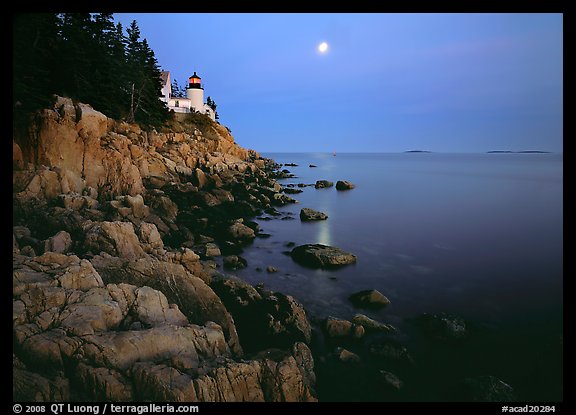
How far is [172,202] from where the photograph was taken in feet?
67.3

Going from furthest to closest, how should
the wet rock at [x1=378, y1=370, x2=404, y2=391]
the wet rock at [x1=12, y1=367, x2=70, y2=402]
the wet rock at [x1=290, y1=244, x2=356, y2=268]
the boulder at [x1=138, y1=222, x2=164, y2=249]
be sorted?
the wet rock at [x1=290, y1=244, x2=356, y2=268]
the boulder at [x1=138, y1=222, x2=164, y2=249]
the wet rock at [x1=378, y1=370, x2=404, y2=391]
the wet rock at [x1=12, y1=367, x2=70, y2=402]

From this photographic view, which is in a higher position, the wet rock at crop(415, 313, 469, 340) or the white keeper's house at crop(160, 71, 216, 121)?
the white keeper's house at crop(160, 71, 216, 121)

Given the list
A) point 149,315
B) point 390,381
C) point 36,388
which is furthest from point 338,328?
point 36,388

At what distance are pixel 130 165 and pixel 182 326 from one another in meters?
15.8

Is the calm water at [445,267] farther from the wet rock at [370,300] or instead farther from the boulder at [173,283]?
the boulder at [173,283]

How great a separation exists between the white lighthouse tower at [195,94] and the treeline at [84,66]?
11.7 meters

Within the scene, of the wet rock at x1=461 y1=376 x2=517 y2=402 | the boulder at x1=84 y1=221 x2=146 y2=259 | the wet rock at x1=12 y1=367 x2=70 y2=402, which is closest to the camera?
the wet rock at x1=12 y1=367 x2=70 y2=402

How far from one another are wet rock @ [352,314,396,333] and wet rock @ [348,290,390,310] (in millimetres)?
1394

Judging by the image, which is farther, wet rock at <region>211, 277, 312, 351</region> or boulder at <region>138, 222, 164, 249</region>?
boulder at <region>138, 222, 164, 249</region>

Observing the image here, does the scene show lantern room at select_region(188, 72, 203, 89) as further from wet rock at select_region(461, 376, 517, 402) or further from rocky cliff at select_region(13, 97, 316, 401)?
wet rock at select_region(461, 376, 517, 402)

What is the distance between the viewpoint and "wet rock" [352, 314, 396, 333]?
34.7 feet

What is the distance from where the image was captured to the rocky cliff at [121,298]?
5.95 m

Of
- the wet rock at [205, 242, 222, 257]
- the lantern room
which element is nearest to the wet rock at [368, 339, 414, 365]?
the wet rock at [205, 242, 222, 257]
